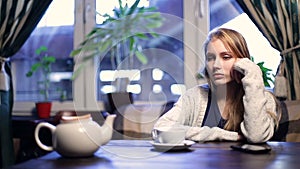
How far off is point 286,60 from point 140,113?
0.92m

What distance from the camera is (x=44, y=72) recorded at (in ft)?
9.10

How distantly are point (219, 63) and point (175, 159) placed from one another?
1.86 feet

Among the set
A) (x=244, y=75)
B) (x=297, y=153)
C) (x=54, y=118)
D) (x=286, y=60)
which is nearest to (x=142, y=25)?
(x=244, y=75)

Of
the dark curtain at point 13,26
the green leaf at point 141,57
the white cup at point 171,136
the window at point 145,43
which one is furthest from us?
the dark curtain at point 13,26

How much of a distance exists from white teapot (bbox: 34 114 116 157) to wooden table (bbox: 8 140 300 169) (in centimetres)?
2

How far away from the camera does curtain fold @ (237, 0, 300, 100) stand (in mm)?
2160

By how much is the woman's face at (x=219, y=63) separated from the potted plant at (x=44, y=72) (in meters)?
1.54

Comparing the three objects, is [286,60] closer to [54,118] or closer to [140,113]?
[140,113]

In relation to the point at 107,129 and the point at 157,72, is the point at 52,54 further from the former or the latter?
the point at 107,129

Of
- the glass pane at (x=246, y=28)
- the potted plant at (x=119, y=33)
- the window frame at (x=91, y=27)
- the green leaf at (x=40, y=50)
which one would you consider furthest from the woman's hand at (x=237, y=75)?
the green leaf at (x=40, y=50)

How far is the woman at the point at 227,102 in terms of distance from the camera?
1.34 m

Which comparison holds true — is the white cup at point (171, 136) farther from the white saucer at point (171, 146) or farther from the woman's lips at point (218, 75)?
the woman's lips at point (218, 75)

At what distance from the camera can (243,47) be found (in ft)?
4.93

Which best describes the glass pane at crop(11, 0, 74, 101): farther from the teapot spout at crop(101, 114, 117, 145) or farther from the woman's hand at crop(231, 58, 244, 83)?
the teapot spout at crop(101, 114, 117, 145)
